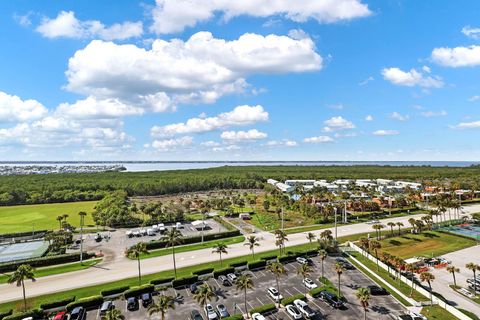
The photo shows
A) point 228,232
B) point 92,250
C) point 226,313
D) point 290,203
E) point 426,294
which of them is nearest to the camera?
point 226,313

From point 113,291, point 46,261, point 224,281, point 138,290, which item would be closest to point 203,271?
point 224,281

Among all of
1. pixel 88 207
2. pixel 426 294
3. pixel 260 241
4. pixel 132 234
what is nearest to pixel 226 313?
pixel 426 294

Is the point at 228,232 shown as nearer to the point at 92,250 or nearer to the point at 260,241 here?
the point at 260,241

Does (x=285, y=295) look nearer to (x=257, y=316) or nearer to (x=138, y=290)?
(x=257, y=316)

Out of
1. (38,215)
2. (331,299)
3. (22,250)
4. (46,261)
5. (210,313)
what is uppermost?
(38,215)

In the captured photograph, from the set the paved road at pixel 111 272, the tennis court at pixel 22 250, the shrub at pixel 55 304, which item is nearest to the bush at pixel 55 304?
the shrub at pixel 55 304

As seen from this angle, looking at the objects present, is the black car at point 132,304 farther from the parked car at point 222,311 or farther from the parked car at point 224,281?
the parked car at point 224,281
